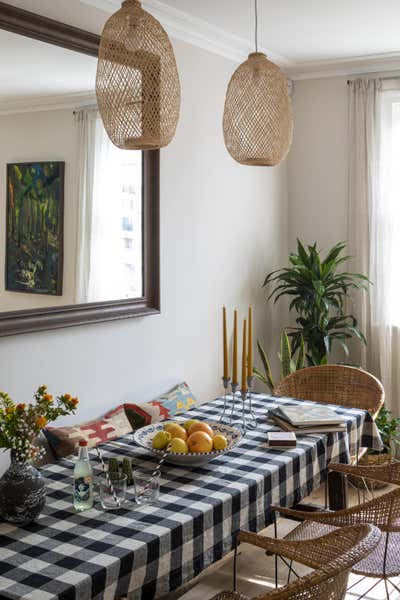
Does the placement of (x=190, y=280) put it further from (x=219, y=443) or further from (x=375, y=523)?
(x=375, y=523)

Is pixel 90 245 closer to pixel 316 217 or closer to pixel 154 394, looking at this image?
pixel 154 394

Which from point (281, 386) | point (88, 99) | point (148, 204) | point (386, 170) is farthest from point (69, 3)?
point (386, 170)

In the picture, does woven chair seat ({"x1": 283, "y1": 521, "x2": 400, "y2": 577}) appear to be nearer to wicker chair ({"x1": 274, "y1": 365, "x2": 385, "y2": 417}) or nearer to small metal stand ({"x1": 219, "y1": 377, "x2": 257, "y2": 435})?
small metal stand ({"x1": 219, "y1": 377, "x2": 257, "y2": 435})

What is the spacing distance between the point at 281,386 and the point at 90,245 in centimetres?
126

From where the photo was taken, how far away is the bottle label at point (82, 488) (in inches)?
80.9

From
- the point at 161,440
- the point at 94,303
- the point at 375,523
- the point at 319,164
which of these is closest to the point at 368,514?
the point at 375,523

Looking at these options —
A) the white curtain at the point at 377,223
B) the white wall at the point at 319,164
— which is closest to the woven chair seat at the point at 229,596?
the white curtain at the point at 377,223

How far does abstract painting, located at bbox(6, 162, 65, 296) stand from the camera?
117 inches

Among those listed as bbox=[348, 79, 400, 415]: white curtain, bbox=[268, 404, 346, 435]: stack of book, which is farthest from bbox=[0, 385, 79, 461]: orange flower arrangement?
bbox=[348, 79, 400, 415]: white curtain

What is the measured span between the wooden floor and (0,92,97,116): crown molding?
2.12 metres

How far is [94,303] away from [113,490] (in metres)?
1.45

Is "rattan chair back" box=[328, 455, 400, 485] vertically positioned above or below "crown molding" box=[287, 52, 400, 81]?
below

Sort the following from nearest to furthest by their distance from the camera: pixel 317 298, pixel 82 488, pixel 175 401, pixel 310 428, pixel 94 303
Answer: pixel 82 488 → pixel 310 428 → pixel 94 303 → pixel 175 401 → pixel 317 298

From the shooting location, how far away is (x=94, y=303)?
341 cm
